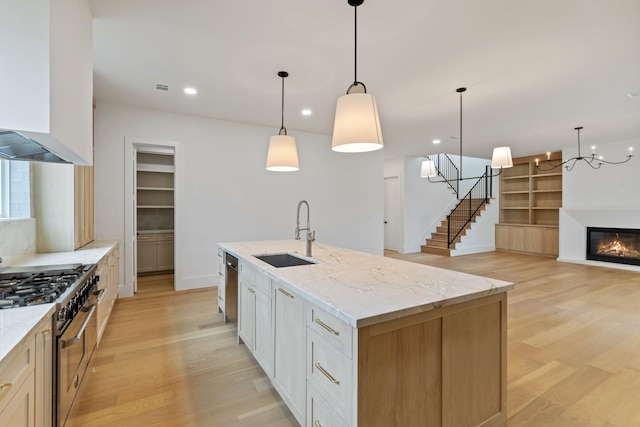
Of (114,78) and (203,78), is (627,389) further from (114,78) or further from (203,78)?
(114,78)

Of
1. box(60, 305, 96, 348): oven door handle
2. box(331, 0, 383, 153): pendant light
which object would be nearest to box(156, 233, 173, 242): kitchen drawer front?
box(60, 305, 96, 348): oven door handle

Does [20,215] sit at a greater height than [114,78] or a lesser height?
lesser

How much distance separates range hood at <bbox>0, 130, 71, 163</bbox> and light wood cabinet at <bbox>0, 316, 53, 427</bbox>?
953 mm

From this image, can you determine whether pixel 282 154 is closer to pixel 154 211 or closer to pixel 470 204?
pixel 154 211

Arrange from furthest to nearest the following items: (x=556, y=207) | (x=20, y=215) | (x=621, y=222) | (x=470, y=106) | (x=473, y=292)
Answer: (x=556, y=207)
(x=621, y=222)
(x=470, y=106)
(x=20, y=215)
(x=473, y=292)

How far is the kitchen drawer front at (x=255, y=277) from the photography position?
→ 221 cm

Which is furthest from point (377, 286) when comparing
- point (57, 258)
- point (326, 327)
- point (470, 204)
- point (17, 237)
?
point (470, 204)

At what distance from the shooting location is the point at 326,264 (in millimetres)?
2387

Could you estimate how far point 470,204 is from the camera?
891 centimetres

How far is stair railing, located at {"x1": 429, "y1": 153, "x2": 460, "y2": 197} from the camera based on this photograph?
9.25 metres

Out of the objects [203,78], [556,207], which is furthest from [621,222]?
[203,78]

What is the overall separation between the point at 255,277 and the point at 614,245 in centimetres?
838

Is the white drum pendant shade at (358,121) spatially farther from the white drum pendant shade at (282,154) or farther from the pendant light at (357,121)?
the white drum pendant shade at (282,154)

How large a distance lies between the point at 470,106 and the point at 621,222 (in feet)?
16.7
